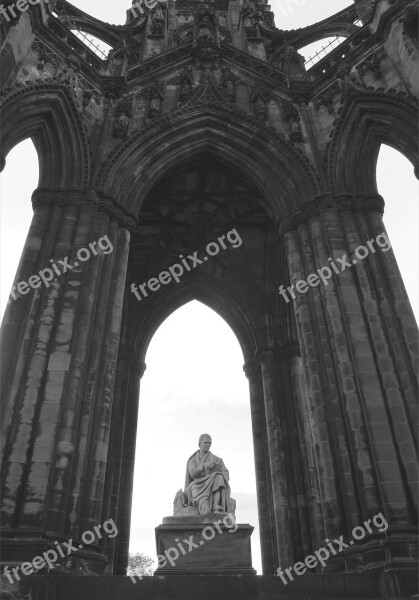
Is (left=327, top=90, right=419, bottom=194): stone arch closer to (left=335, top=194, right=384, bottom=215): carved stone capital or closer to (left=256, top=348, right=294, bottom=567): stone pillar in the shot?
(left=335, top=194, right=384, bottom=215): carved stone capital

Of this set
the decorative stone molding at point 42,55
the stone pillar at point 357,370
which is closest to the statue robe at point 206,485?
the stone pillar at point 357,370

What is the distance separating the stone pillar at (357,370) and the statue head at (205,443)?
2706mm

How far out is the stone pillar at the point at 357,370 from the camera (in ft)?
26.8

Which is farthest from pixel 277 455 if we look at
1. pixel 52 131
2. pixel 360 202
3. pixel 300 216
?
pixel 52 131

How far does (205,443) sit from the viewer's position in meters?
11.3

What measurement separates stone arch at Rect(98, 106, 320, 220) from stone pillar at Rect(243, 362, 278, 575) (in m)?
5.90

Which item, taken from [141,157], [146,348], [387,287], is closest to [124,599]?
[387,287]

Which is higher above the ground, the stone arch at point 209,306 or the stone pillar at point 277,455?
the stone arch at point 209,306

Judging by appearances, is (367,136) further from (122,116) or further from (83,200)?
(83,200)

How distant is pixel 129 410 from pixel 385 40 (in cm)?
1184

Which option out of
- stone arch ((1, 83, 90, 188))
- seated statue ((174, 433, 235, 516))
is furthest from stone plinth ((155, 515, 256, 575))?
stone arch ((1, 83, 90, 188))

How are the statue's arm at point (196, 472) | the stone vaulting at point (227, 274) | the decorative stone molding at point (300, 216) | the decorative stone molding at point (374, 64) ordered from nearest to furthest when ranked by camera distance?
the stone vaulting at point (227, 274)
the statue's arm at point (196, 472)
the decorative stone molding at point (300, 216)
the decorative stone molding at point (374, 64)

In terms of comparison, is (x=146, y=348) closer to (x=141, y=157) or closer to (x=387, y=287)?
(x=141, y=157)

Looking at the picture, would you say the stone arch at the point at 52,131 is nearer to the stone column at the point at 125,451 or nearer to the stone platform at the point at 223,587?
the stone column at the point at 125,451
